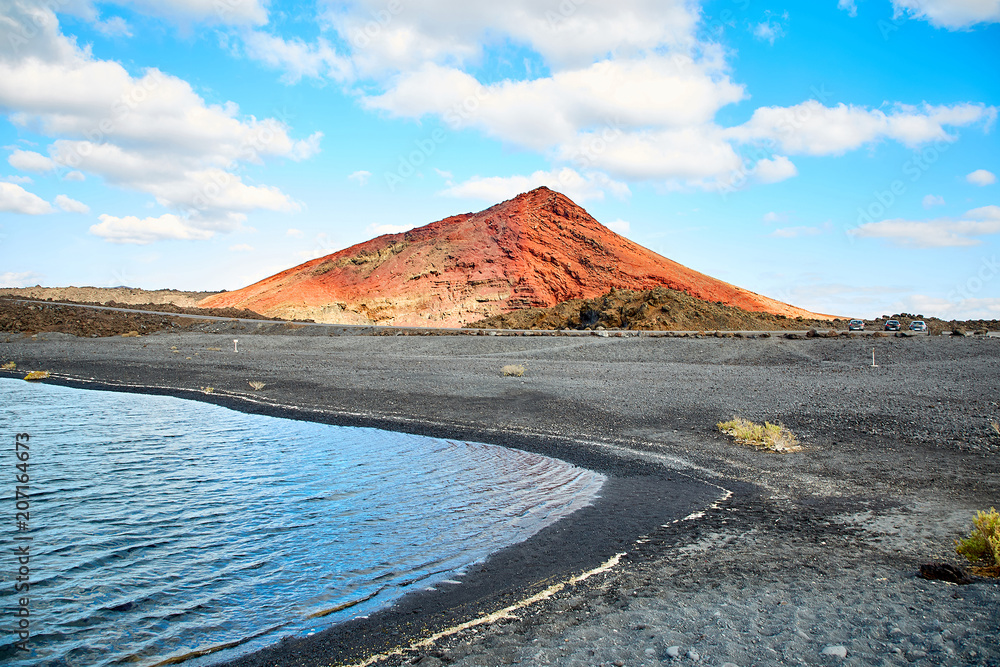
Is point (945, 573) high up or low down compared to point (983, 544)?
down

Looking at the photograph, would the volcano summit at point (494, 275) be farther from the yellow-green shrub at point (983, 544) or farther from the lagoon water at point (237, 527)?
the yellow-green shrub at point (983, 544)

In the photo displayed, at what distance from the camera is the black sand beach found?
4148 millimetres

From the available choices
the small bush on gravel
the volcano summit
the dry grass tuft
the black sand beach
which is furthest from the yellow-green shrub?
the volcano summit

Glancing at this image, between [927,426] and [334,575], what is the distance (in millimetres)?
11626

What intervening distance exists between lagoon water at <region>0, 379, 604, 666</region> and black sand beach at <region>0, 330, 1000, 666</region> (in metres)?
0.65

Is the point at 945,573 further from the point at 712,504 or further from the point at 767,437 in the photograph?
the point at 767,437

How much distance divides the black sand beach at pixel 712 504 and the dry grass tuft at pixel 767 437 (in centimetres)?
32

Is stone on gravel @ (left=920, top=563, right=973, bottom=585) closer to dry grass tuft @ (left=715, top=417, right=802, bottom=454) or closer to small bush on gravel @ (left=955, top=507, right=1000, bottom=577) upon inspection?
small bush on gravel @ (left=955, top=507, right=1000, bottom=577)

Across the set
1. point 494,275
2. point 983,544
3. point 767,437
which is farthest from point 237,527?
point 494,275

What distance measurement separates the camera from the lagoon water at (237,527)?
493 centimetres

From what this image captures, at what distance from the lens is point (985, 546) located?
5.18 m

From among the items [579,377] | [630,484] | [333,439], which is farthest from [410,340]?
[630,484]

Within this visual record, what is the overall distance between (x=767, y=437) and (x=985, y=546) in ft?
20.3

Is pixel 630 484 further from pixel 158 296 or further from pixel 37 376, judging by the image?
pixel 158 296
